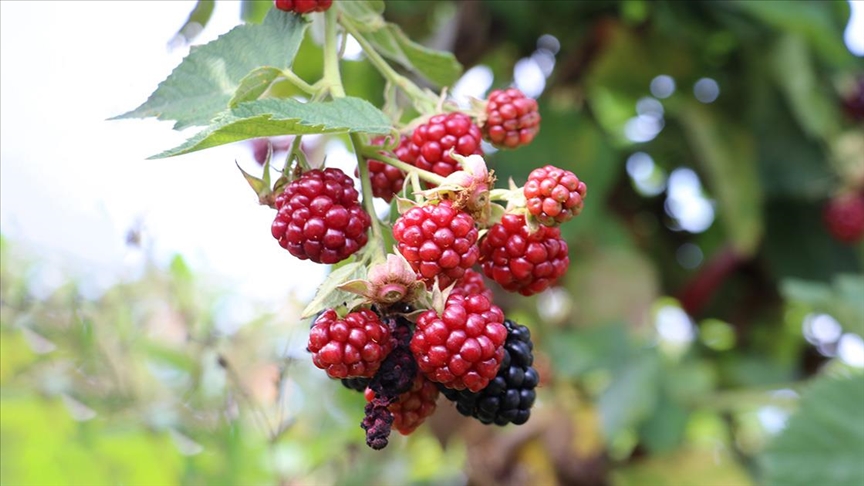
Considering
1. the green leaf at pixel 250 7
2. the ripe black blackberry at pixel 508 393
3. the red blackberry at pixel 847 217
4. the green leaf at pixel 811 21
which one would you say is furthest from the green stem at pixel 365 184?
the red blackberry at pixel 847 217

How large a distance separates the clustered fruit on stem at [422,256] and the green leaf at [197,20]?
8.1 inches

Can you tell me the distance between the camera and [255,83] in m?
0.52

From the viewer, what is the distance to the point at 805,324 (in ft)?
6.01

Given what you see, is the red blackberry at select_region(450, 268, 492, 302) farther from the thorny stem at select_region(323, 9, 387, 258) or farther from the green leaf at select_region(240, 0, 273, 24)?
the green leaf at select_region(240, 0, 273, 24)

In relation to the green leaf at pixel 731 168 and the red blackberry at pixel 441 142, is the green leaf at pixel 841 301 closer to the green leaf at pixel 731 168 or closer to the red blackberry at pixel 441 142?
the green leaf at pixel 731 168

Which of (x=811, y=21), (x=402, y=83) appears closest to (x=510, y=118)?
(x=402, y=83)

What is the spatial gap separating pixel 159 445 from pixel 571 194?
1.04 metres

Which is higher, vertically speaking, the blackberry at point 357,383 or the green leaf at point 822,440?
the blackberry at point 357,383

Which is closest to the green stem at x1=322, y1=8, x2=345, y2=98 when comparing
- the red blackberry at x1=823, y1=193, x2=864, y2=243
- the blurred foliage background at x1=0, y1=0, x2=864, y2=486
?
the blurred foliage background at x1=0, y1=0, x2=864, y2=486

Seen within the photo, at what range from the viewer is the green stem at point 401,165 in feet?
1.65

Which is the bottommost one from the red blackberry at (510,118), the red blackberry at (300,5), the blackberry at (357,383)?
the blackberry at (357,383)

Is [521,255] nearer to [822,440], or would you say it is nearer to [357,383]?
[357,383]

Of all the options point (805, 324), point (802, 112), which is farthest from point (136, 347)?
point (805, 324)

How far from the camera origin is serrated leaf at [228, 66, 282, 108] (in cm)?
49
